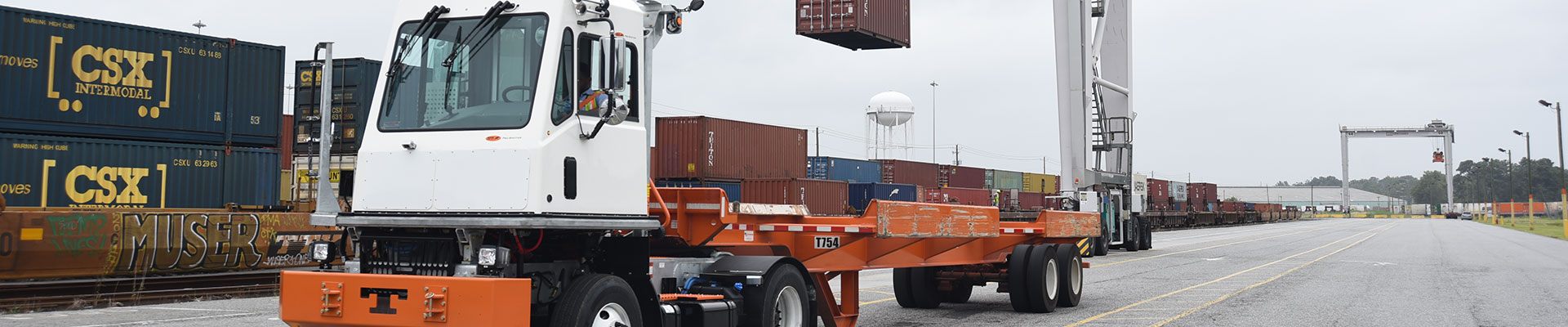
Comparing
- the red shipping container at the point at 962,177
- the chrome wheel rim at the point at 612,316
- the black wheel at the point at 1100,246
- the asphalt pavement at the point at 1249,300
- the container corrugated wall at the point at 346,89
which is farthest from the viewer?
the red shipping container at the point at 962,177

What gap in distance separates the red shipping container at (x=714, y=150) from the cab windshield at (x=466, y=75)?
24232 mm

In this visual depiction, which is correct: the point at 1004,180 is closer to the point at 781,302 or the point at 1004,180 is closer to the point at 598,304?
the point at 781,302

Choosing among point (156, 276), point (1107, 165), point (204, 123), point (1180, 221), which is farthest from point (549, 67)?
point (1180, 221)

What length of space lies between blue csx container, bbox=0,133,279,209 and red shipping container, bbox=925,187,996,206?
26.2m

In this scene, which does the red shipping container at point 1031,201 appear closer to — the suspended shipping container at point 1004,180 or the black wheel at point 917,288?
the suspended shipping container at point 1004,180

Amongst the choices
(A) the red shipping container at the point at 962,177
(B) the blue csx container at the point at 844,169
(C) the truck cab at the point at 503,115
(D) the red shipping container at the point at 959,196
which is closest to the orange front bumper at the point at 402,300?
(C) the truck cab at the point at 503,115

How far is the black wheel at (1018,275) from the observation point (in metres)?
13.5

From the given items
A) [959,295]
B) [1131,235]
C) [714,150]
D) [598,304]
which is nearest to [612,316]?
[598,304]

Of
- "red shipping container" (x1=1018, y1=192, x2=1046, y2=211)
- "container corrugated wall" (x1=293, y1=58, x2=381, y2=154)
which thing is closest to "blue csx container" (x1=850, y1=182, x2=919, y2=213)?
"red shipping container" (x1=1018, y1=192, x2=1046, y2=211)

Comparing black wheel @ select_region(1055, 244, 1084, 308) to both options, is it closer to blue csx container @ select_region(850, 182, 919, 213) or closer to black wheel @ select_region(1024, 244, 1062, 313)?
black wheel @ select_region(1024, 244, 1062, 313)

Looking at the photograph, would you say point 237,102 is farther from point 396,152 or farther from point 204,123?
point 396,152

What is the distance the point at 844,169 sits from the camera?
44312 millimetres

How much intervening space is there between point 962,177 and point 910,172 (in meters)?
7.96

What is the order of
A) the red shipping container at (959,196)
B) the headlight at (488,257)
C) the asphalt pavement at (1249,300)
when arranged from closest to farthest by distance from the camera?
the headlight at (488,257) < the asphalt pavement at (1249,300) < the red shipping container at (959,196)
